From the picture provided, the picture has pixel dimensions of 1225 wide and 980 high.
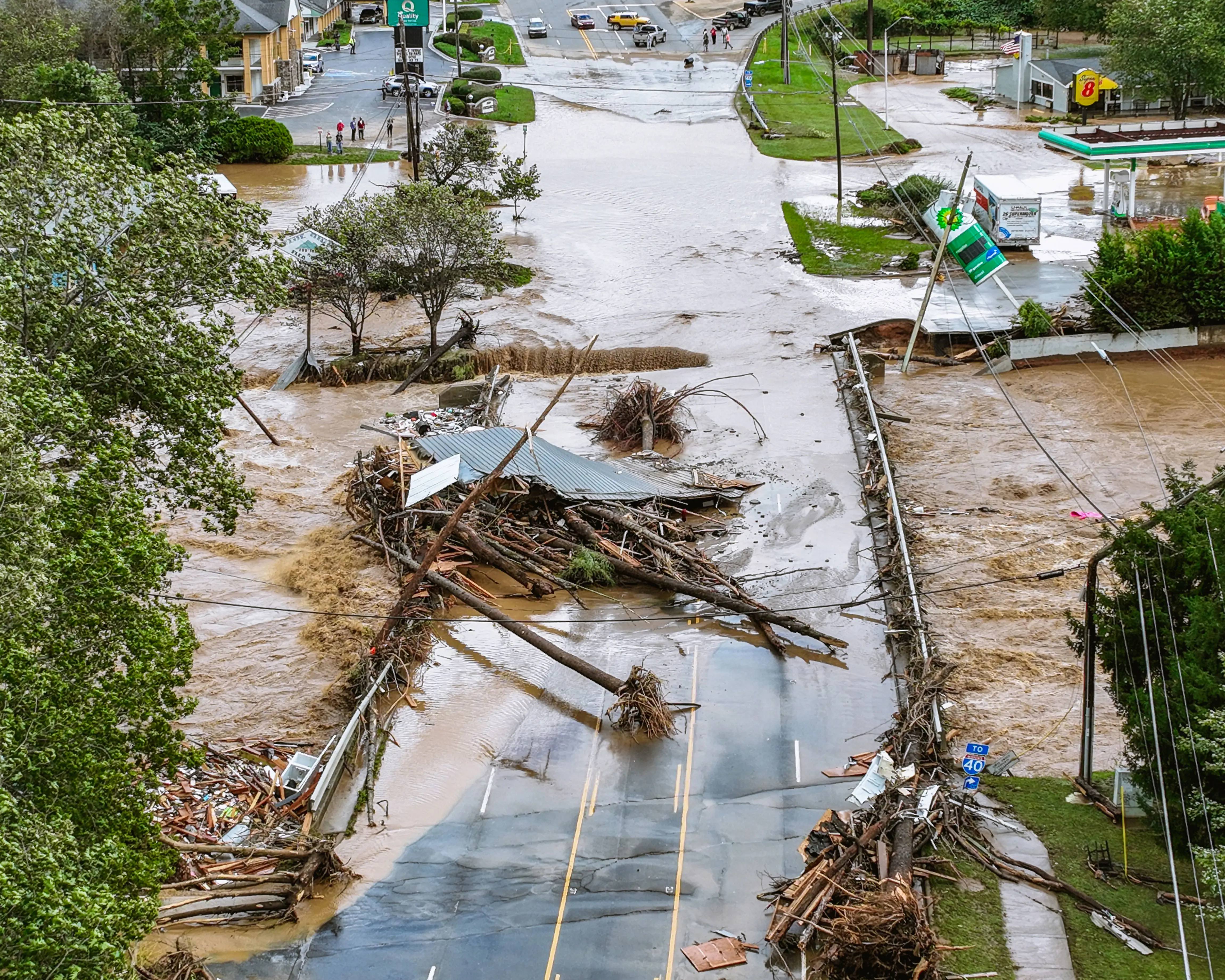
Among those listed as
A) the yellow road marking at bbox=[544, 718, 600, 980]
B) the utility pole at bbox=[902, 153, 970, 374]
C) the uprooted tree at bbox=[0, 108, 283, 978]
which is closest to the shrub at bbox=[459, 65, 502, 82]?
the utility pole at bbox=[902, 153, 970, 374]

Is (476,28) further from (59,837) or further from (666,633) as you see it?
(59,837)

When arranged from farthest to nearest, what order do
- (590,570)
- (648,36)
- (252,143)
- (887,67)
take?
(648,36)
(887,67)
(252,143)
(590,570)

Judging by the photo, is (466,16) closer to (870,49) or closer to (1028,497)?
(870,49)

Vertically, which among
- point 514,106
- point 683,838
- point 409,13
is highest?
point 409,13

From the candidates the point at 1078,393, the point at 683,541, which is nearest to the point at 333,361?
the point at 683,541

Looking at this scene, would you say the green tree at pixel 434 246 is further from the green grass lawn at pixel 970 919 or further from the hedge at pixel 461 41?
the hedge at pixel 461 41

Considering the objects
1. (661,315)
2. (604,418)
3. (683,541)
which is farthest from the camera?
(661,315)

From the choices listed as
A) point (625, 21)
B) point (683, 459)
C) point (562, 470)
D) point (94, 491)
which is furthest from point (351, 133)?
point (94, 491)
